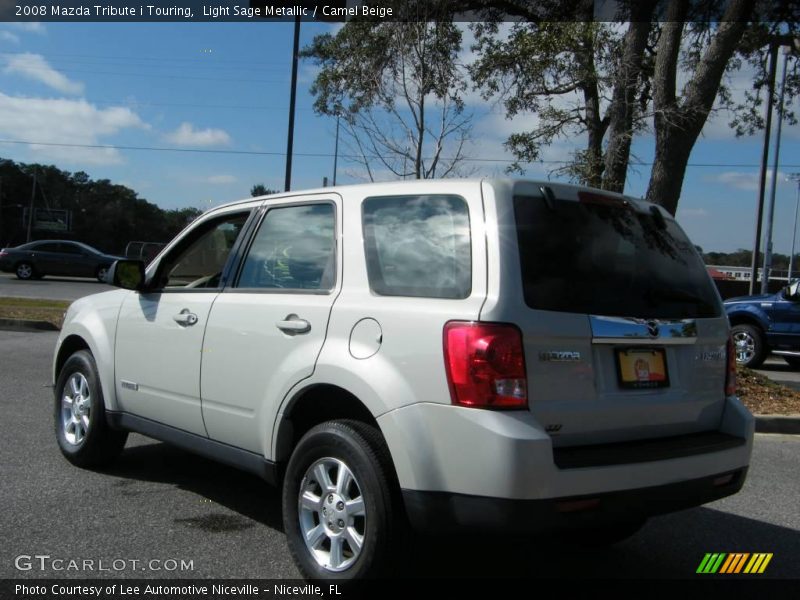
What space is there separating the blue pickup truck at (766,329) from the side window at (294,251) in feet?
34.0

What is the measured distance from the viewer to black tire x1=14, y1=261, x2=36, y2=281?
2841 cm

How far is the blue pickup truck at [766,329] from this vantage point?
12.5 metres

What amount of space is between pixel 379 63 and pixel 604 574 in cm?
977

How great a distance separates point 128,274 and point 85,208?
8811cm

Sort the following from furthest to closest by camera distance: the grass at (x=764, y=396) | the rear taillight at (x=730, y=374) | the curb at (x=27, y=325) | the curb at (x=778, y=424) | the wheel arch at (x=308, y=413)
Answer: the curb at (x=27, y=325), the grass at (x=764, y=396), the curb at (x=778, y=424), the rear taillight at (x=730, y=374), the wheel arch at (x=308, y=413)

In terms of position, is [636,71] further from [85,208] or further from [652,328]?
[85,208]

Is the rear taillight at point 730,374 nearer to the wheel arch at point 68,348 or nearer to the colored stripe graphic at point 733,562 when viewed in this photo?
the colored stripe graphic at point 733,562

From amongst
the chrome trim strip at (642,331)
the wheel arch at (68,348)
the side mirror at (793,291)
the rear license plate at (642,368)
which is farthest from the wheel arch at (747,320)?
the wheel arch at (68,348)

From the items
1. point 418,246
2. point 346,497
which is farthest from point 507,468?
point 418,246

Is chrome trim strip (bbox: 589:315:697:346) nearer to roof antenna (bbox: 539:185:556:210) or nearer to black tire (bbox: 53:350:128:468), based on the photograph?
roof antenna (bbox: 539:185:556:210)

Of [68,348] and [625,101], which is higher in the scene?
[625,101]

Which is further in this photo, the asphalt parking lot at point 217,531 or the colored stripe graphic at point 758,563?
the colored stripe graphic at point 758,563

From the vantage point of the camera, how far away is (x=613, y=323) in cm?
320

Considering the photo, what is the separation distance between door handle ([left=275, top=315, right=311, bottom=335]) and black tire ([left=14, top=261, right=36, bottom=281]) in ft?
92.3
